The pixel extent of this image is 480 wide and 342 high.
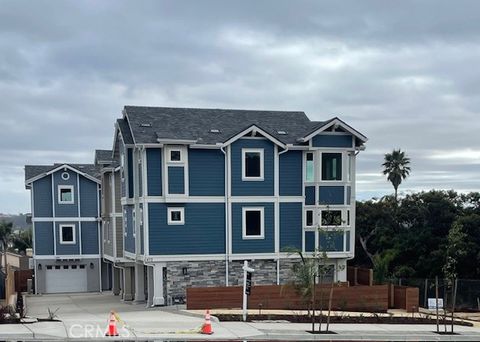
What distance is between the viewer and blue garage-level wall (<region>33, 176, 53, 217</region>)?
1351 inches

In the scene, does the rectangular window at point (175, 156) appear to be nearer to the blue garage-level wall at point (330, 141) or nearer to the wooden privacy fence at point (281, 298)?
the wooden privacy fence at point (281, 298)

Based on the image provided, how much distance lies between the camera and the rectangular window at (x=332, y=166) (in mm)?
25688

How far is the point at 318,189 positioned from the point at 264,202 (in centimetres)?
267

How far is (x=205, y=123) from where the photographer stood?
2614 centimetres

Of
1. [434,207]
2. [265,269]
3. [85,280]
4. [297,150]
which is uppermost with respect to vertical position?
[297,150]

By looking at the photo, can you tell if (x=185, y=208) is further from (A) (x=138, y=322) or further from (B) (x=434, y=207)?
(B) (x=434, y=207)

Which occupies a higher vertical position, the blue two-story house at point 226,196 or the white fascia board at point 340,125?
the white fascia board at point 340,125

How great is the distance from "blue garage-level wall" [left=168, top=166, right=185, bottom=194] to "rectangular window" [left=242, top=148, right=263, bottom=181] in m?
2.90

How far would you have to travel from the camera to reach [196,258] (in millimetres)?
24328

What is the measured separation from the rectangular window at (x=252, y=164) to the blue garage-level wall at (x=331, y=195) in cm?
305

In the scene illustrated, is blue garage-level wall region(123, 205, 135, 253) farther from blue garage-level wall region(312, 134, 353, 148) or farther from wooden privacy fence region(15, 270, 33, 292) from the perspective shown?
wooden privacy fence region(15, 270, 33, 292)

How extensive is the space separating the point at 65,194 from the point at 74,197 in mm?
613

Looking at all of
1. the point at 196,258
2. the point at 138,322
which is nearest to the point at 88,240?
the point at 196,258

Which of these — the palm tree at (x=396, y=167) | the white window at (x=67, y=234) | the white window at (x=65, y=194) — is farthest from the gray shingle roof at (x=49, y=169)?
the palm tree at (x=396, y=167)
